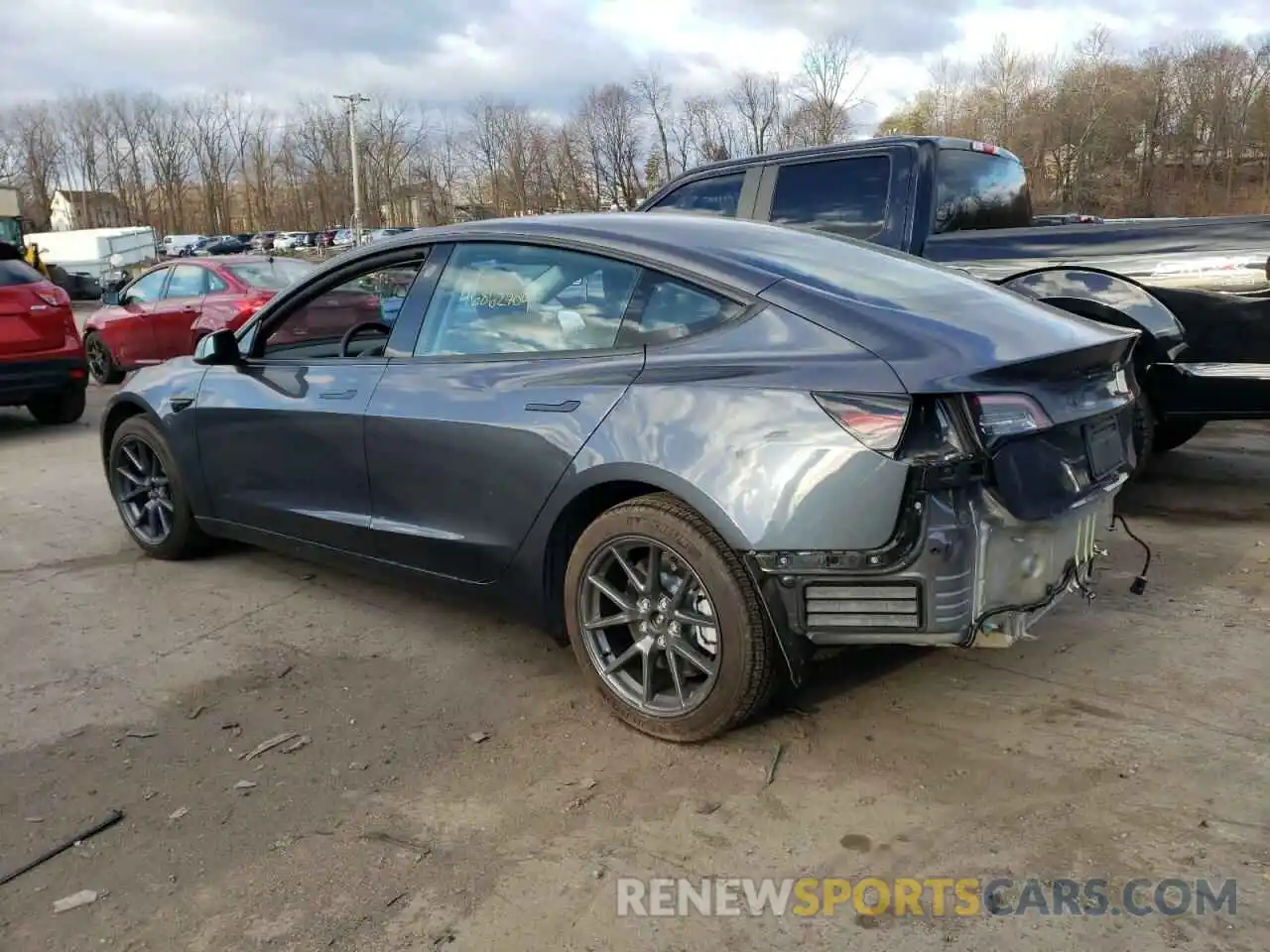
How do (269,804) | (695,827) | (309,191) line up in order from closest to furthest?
(695,827)
(269,804)
(309,191)

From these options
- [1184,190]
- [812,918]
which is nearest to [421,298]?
[812,918]

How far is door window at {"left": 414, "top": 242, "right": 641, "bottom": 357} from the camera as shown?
3.41 m

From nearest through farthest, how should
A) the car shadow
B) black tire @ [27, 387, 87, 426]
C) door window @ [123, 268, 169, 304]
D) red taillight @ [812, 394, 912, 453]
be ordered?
red taillight @ [812, 394, 912, 453]
the car shadow
black tire @ [27, 387, 87, 426]
door window @ [123, 268, 169, 304]

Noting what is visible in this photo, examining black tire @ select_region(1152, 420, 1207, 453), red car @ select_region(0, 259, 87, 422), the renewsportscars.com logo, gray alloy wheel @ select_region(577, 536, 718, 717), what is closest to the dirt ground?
the renewsportscars.com logo

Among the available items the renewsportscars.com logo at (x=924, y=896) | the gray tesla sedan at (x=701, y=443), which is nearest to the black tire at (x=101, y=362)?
the gray tesla sedan at (x=701, y=443)

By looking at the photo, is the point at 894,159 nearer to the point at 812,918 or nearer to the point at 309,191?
the point at 812,918

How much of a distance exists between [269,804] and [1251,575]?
415 centimetres

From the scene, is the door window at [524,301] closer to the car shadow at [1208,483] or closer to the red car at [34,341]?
the car shadow at [1208,483]

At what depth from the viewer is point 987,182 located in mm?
6586

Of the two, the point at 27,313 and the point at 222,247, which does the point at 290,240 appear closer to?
the point at 222,247

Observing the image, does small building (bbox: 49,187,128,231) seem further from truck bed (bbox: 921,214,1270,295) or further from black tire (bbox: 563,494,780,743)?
black tire (bbox: 563,494,780,743)

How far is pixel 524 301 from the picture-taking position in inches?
144

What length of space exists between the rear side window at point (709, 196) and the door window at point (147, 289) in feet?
24.9

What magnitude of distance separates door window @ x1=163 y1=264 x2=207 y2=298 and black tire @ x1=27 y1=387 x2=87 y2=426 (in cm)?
255
